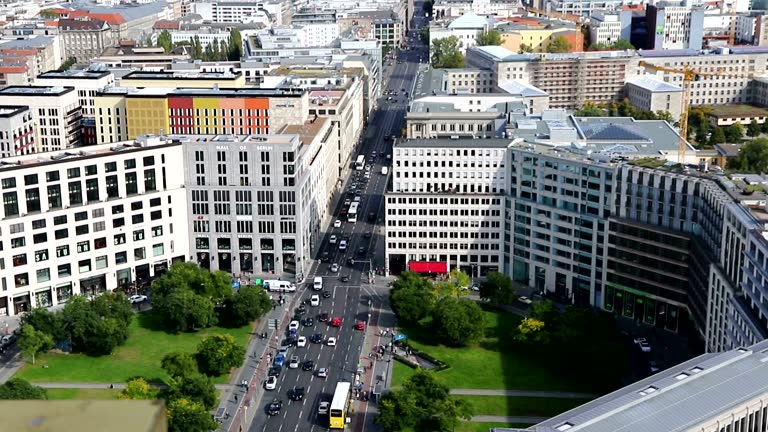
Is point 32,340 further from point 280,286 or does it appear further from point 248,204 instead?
point 248,204

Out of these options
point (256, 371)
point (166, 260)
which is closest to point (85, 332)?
point (256, 371)

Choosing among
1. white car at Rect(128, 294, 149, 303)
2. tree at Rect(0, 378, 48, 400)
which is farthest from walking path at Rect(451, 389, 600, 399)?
white car at Rect(128, 294, 149, 303)

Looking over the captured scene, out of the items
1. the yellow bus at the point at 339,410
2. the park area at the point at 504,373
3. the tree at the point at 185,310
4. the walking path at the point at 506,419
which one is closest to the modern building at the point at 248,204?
the tree at the point at 185,310

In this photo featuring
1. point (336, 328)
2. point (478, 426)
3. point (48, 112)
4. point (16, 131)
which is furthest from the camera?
point (48, 112)

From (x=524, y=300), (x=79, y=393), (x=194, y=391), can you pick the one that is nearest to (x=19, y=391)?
(x=79, y=393)

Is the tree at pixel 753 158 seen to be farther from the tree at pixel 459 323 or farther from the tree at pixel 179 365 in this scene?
the tree at pixel 179 365
